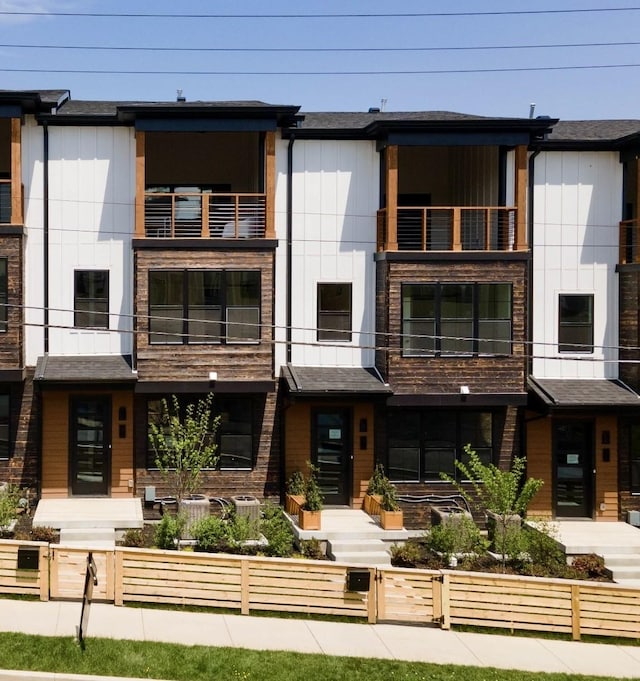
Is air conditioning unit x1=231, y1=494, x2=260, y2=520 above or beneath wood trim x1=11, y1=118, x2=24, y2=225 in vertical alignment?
beneath

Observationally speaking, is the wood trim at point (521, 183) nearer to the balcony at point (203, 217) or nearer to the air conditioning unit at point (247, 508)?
the balcony at point (203, 217)

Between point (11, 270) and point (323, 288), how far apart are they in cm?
740

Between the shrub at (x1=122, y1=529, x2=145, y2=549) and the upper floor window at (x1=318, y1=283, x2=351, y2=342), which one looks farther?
the upper floor window at (x1=318, y1=283, x2=351, y2=342)

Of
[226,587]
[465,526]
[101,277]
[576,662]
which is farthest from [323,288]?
[576,662]

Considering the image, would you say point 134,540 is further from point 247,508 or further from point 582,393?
point 582,393

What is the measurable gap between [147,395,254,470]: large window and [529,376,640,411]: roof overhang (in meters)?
6.95

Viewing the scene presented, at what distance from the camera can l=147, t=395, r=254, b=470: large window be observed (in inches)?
903

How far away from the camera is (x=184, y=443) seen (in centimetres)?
2031

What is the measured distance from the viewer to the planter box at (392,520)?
21.0 metres

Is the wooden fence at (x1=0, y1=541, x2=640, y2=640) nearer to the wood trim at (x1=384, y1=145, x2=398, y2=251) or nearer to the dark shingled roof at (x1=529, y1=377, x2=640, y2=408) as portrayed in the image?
the dark shingled roof at (x1=529, y1=377, x2=640, y2=408)

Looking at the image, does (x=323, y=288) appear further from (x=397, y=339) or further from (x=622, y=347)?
(x=622, y=347)

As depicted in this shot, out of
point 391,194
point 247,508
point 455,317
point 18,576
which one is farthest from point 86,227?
point 18,576

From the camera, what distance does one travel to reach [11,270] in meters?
22.0

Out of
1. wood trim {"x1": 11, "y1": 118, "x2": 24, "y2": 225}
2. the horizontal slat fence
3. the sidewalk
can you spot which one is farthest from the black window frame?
the horizontal slat fence
